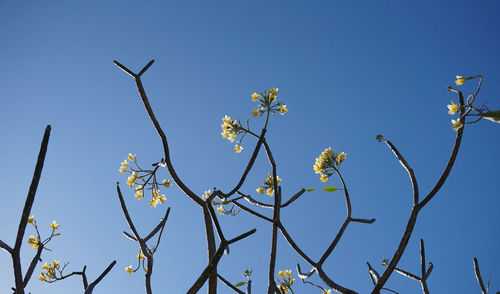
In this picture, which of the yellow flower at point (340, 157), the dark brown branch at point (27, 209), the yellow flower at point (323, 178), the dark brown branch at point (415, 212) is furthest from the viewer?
the yellow flower at point (323, 178)

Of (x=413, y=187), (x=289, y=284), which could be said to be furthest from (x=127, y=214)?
(x=289, y=284)

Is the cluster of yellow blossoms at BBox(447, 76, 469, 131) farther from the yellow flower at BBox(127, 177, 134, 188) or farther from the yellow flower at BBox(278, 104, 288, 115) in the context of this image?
the yellow flower at BBox(127, 177, 134, 188)

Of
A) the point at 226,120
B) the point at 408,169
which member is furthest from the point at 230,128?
the point at 408,169

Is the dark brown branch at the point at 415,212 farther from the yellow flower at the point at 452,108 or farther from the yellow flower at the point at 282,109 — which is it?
the yellow flower at the point at 282,109

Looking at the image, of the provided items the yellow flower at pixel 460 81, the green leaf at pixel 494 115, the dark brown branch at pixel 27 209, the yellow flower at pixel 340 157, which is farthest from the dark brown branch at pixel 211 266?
the yellow flower at pixel 340 157

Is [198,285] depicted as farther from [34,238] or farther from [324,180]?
[34,238]

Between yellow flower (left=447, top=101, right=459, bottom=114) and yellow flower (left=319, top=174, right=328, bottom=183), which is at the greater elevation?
yellow flower (left=319, top=174, right=328, bottom=183)

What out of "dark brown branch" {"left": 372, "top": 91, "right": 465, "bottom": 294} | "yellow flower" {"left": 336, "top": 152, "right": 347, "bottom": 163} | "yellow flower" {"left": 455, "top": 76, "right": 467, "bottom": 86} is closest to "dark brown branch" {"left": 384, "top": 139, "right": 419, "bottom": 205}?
"dark brown branch" {"left": 372, "top": 91, "right": 465, "bottom": 294}

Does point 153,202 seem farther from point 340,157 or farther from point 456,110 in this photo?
point 456,110

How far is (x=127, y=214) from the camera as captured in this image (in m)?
1.46

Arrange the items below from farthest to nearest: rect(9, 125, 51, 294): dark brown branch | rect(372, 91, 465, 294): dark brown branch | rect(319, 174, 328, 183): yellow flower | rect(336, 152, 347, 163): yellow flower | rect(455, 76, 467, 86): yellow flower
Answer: rect(319, 174, 328, 183): yellow flower
rect(336, 152, 347, 163): yellow flower
rect(455, 76, 467, 86): yellow flower
rect(372, 91, 465, 294): dark brown branch
rect(9, 125, 51, 294): dark brown branch

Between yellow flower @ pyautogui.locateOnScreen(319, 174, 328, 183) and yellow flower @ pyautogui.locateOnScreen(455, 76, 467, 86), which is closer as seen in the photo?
yellow flower @ pyautogui.locateOnScreen(455, 76, 467, 86)

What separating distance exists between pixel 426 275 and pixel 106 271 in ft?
5.56

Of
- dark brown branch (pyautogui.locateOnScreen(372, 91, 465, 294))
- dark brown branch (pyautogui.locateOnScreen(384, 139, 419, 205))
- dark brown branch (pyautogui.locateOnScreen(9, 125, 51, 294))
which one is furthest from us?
dark brown branch (pyautogui.locateOnScreen(384, 139, 419, 205))
